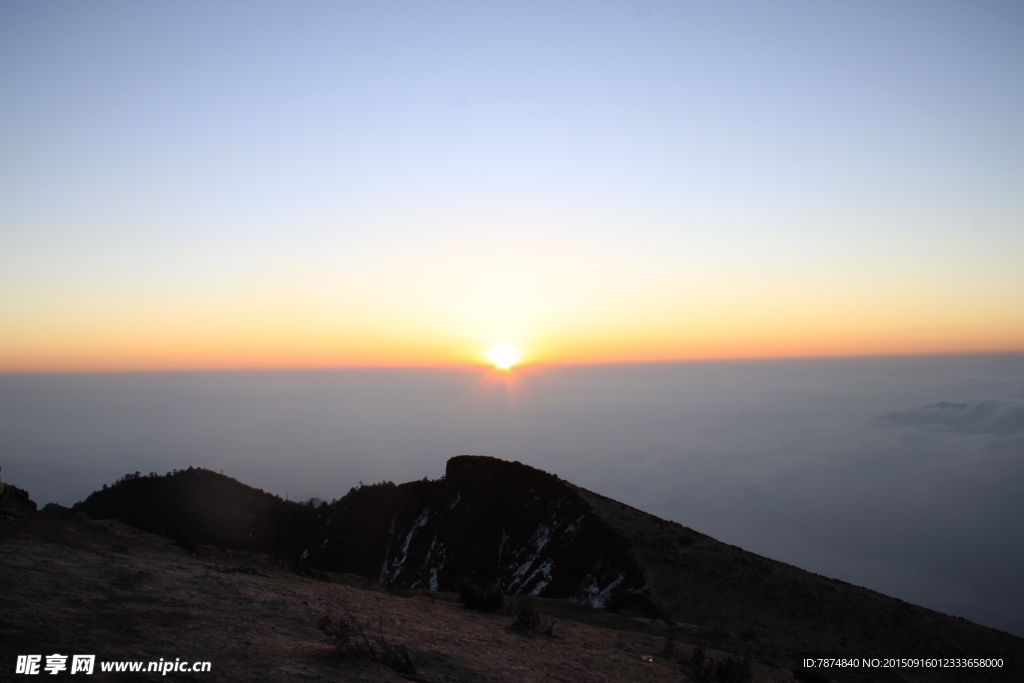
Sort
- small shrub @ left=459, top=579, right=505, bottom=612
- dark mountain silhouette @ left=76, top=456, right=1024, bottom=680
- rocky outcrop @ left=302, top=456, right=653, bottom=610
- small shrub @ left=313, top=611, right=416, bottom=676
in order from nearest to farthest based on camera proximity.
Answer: small shrub @ left=313, top=611, right=416, bottom=676 → small shrub @ left=459, top=579, right=505, bottom=612 → dark mountain silhouette @ left=76, top=456, right=1024, bottom=680 → rocky outcrop @ left=302, top=456, right=653, bottom=610

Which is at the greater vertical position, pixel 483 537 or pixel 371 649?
pixel 371 649

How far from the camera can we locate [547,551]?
27.2 metres

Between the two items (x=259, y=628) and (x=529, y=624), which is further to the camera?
(x=529, y=624)

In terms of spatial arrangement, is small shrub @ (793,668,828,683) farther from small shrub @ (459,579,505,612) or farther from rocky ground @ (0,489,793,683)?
small shrub @ (459,579,505,612)

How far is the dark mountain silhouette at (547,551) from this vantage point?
19.7 meters

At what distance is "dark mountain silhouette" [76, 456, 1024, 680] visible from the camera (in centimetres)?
1972

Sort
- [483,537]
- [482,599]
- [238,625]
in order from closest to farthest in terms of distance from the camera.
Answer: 1. [238,625]
2. [482,599]
3. [483,537]

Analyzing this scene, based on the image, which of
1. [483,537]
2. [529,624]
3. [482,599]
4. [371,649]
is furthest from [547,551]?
[371,649]

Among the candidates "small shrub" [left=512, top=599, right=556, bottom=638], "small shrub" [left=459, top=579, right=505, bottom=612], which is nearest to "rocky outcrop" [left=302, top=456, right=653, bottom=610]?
"small shrub" [left=459, top=579, right=505, bottom=612]

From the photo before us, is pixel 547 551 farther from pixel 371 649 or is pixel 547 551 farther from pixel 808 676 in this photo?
pixel 371 649

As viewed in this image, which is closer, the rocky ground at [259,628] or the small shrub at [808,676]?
the rocky ground at [259,628]

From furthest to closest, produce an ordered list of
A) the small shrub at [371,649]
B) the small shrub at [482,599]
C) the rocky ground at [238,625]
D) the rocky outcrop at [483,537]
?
the rocky outcrop at [483,537]
the small shrub at [482,599]
the small shrub at [371,649]
the rocky ground at [238,625]

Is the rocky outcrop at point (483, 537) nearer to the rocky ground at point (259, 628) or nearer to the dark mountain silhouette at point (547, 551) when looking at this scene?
the dark mountain silhouette at point (547, 551)

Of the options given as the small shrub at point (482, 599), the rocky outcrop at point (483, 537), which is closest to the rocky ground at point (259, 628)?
the small shrub at point (482, 599)
